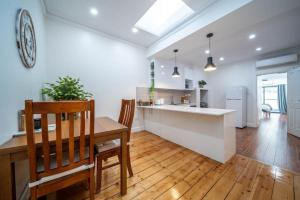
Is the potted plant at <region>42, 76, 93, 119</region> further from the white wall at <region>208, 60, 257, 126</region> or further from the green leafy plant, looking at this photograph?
the white wall at <region>208, 60, 257, 126</region>

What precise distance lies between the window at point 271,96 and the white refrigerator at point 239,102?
260 inches

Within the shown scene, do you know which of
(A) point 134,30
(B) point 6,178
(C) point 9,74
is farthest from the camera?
(A) point 134,30

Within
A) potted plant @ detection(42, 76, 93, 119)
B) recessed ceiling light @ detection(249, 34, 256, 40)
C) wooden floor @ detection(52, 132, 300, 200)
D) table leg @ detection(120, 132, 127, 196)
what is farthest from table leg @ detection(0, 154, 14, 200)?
recessed ceiling light @ detection(249, 34, 256, 40)

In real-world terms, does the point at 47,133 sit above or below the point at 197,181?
above

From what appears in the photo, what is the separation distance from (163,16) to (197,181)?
337 cm

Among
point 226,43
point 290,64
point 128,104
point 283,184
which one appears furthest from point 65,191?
point 290,64

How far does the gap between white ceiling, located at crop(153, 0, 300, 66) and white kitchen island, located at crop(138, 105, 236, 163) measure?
1.65m

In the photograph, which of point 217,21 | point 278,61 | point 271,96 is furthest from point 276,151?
point 271,96

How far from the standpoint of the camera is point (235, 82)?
16.6ft

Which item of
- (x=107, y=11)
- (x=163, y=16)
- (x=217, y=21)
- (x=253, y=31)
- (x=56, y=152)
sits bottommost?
(x=56, y=152)

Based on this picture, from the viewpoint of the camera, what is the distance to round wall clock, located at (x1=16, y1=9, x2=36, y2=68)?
48.6 inches

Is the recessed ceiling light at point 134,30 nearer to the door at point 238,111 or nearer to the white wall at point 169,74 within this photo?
the white wall at point 169,74

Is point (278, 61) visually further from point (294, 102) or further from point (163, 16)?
point (163, 16)

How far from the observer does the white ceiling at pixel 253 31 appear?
181 centimetres
